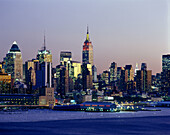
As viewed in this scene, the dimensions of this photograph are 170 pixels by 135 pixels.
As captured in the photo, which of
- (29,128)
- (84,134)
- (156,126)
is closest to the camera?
(84,134)

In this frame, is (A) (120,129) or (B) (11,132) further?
(A) (120,129)

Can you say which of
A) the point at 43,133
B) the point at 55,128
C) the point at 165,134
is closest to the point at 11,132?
the point at 43,133

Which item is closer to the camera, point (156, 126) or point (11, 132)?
point (11, 132)

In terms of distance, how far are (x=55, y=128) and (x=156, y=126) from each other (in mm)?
25810

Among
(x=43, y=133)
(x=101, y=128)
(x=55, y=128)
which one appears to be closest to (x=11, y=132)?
(x=43, y=133)

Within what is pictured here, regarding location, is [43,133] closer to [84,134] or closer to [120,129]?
[84,134]

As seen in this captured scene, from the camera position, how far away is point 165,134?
336ft

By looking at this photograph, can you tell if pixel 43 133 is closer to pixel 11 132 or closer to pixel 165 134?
pixel 11 132

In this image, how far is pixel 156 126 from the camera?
399ft

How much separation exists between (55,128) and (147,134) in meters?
22.4

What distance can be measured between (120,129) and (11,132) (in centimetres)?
2573

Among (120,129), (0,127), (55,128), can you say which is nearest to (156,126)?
(120,129)

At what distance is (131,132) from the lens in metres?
106

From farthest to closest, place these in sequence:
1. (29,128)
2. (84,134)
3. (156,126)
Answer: (156,126) → (29,128) → (84,134)
